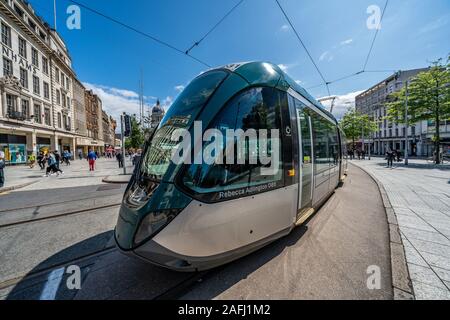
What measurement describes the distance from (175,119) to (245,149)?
1.03m

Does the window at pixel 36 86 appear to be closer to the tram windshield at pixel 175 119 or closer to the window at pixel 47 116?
the window at pixel 47 116

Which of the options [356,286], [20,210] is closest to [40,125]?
[20,210]

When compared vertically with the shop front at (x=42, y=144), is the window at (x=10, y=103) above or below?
above

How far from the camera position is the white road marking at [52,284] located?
7.32 ft

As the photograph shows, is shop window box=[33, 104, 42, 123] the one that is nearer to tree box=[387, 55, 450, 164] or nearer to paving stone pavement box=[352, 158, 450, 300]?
paving stone pavement box=[352, 158, 450, 300]

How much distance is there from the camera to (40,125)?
27625mm

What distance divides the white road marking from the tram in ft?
3.14

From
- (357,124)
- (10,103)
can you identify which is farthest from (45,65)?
(357,124)

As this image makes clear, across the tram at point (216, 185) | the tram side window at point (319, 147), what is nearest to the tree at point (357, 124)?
the tram side window at point (319, 147)

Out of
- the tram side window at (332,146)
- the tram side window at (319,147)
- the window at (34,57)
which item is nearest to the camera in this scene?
the tram side window at (319,147)

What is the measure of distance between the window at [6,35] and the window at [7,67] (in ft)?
Answer: 6.61

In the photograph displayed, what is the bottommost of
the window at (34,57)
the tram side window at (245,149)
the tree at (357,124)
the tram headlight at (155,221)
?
the tram headlight at (155,221)

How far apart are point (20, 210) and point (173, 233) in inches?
263
